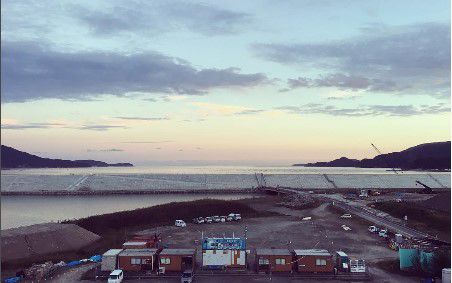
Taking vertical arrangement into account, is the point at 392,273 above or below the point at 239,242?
below

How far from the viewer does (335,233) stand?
1592 inches

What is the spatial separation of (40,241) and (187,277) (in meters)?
15.1

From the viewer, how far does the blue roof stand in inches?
1068

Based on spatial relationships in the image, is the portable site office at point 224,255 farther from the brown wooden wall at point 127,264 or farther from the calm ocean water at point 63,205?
the calm ocean water at point 63,205

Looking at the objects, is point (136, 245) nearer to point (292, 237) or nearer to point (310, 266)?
point (310, 266)

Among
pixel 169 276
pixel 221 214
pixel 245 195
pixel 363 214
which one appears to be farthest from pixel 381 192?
pixel 169 276

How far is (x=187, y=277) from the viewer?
2434 cm

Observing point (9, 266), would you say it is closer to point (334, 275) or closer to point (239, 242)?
point (239, 242)

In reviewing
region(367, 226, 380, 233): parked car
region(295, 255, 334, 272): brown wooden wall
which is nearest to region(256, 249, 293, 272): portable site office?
region(295, 255, 334, 272): brown wooden wall

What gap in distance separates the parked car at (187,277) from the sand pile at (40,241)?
43.2ft

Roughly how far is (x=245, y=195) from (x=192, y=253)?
6366 centimetres

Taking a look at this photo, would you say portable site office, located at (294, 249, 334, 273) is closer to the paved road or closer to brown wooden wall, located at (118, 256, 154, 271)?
brown wooden wall, located at (118, 256, 154, 271)

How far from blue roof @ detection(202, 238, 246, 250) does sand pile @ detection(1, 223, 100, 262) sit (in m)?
12.8

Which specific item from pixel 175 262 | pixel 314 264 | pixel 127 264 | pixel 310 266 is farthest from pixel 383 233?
pixel 127 264
